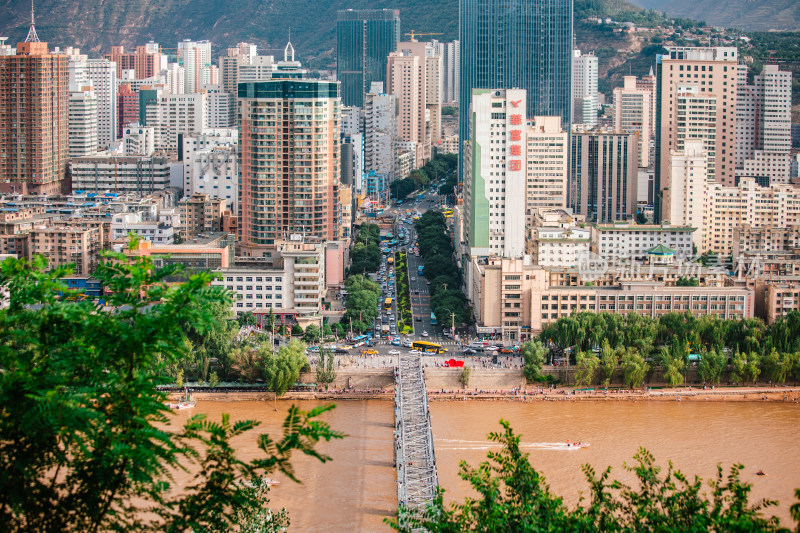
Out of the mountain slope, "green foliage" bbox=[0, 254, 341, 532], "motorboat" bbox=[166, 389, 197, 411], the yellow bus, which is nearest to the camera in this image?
"green foliage" bbox=[0, 254, 341, 532]

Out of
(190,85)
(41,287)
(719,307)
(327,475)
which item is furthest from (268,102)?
(190,85)

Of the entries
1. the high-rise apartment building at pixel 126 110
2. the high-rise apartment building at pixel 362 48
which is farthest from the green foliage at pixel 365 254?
the high-rise apartment building at pixel 362 48

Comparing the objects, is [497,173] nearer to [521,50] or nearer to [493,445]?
[493,445]

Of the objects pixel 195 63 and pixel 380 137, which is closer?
pixel 380 137

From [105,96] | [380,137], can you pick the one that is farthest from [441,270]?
[105,96]

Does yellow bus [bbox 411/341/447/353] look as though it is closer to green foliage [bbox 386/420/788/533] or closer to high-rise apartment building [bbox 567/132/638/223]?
green foliage [bbox 386/420/788/533]

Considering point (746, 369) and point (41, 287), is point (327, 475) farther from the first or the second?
point (41, 287)

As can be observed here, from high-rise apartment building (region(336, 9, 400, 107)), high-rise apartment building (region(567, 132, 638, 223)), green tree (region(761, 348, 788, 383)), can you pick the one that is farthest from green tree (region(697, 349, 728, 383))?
high-rise apartment building (region(336, 9, 400, 107))
